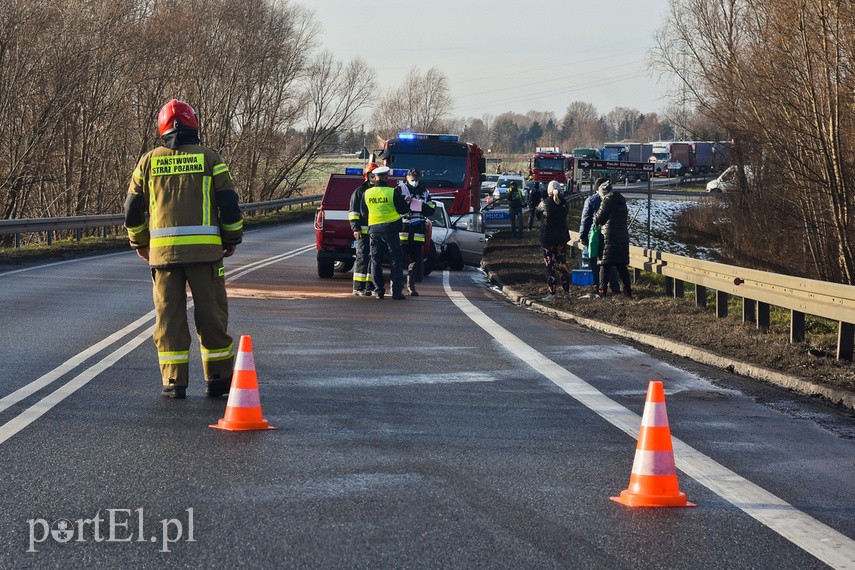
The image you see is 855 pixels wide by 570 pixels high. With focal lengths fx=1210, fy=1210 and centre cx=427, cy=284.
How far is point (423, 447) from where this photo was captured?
277 inches

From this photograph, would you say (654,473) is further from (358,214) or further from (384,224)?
(358,214)

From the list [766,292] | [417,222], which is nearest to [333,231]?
[417,222]

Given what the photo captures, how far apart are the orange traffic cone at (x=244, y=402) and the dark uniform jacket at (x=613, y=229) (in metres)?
10.8

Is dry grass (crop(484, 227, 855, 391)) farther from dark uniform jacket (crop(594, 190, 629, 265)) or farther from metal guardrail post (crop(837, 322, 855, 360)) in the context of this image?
dark uniform jacket (crop(594, 190, 629, 265))

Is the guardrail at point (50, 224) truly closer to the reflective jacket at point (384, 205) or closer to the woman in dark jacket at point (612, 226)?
the reflective jacket at point (384, 205)

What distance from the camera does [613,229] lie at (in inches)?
697

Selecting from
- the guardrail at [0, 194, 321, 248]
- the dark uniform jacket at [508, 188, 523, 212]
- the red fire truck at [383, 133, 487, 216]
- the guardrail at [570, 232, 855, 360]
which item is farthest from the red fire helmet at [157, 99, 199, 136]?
the dark uniform jacket at [508, 188, 523, 212]

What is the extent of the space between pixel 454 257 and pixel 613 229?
336 inches

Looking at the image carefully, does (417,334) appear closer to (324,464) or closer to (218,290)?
(218,290)

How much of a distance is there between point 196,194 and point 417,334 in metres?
5.05

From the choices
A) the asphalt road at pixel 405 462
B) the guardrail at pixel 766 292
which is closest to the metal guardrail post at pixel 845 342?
the guardrail at pixel 766 292

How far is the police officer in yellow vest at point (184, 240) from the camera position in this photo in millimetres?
8516

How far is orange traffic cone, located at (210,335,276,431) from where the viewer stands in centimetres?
741

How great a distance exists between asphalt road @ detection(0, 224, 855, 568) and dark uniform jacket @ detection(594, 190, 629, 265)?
5276mm
